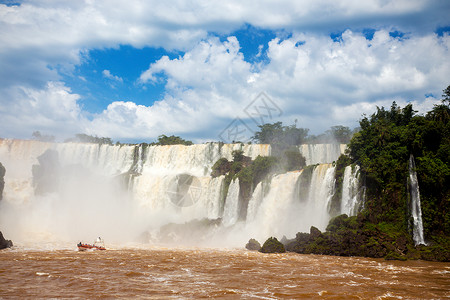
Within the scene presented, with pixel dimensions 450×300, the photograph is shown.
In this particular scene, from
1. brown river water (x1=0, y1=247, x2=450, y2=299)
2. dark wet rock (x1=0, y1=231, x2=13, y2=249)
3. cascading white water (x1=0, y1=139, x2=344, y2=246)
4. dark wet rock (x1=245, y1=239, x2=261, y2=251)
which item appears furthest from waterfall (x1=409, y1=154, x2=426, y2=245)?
dark wet rock (x1=0, y1=231, x2=13, y2=249)

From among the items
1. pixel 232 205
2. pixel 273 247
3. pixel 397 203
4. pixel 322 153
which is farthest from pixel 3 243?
pixel 322 153

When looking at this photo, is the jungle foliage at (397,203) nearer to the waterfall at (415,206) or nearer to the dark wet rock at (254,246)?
the waterfall at (415,206)

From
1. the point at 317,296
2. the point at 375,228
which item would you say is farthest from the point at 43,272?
the point at 375,228

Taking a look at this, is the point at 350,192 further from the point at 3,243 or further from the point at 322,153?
the point at 3,243

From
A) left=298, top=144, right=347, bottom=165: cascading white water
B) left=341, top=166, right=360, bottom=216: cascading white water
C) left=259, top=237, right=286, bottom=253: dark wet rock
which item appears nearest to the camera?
left=259, top=237, right=286, bottom=253: dark wet rock

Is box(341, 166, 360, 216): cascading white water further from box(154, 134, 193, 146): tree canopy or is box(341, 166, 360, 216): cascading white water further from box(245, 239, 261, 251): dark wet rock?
box(154, 134, 193, 146): tree canopy

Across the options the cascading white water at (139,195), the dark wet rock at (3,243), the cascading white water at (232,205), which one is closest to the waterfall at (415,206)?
the cascading white water at (139,195)
